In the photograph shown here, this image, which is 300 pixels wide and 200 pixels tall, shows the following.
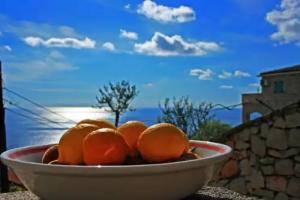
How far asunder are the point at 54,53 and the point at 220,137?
34.2ft

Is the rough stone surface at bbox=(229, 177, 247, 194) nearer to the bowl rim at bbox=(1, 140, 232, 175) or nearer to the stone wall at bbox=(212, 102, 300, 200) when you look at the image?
the stone wall at bbox=(212, 102, 300, 200)

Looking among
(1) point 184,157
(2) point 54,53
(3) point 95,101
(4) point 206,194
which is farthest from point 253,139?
(2) point 54,53

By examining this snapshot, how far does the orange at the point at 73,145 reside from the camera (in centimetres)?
54

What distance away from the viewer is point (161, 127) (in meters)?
0.56

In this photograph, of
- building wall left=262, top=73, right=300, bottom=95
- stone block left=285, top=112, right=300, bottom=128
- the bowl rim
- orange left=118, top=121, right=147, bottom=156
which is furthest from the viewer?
building wall left=262, top=73, right=300, bottom=95

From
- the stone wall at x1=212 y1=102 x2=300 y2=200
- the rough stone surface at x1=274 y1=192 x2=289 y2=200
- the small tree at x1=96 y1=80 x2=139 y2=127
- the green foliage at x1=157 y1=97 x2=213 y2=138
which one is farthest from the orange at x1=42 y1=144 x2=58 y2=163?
the small tree at x1=96 y1=80 x2=139 y2=127

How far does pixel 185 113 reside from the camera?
5.03 m

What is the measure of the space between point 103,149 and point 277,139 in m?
2.60

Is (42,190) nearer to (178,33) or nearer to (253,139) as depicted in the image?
(253,139)

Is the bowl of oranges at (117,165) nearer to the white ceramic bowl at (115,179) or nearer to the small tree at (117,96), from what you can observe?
the white ceramic bowl at (115,179)

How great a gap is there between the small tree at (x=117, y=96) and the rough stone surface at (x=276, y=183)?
335 cm

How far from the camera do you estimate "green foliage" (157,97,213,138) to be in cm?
482

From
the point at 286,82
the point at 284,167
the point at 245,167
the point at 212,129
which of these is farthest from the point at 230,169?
the point at 286,82

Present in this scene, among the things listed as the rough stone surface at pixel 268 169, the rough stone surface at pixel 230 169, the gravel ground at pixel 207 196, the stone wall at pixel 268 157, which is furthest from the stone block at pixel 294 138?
the gravel ground at pixel 207 196
